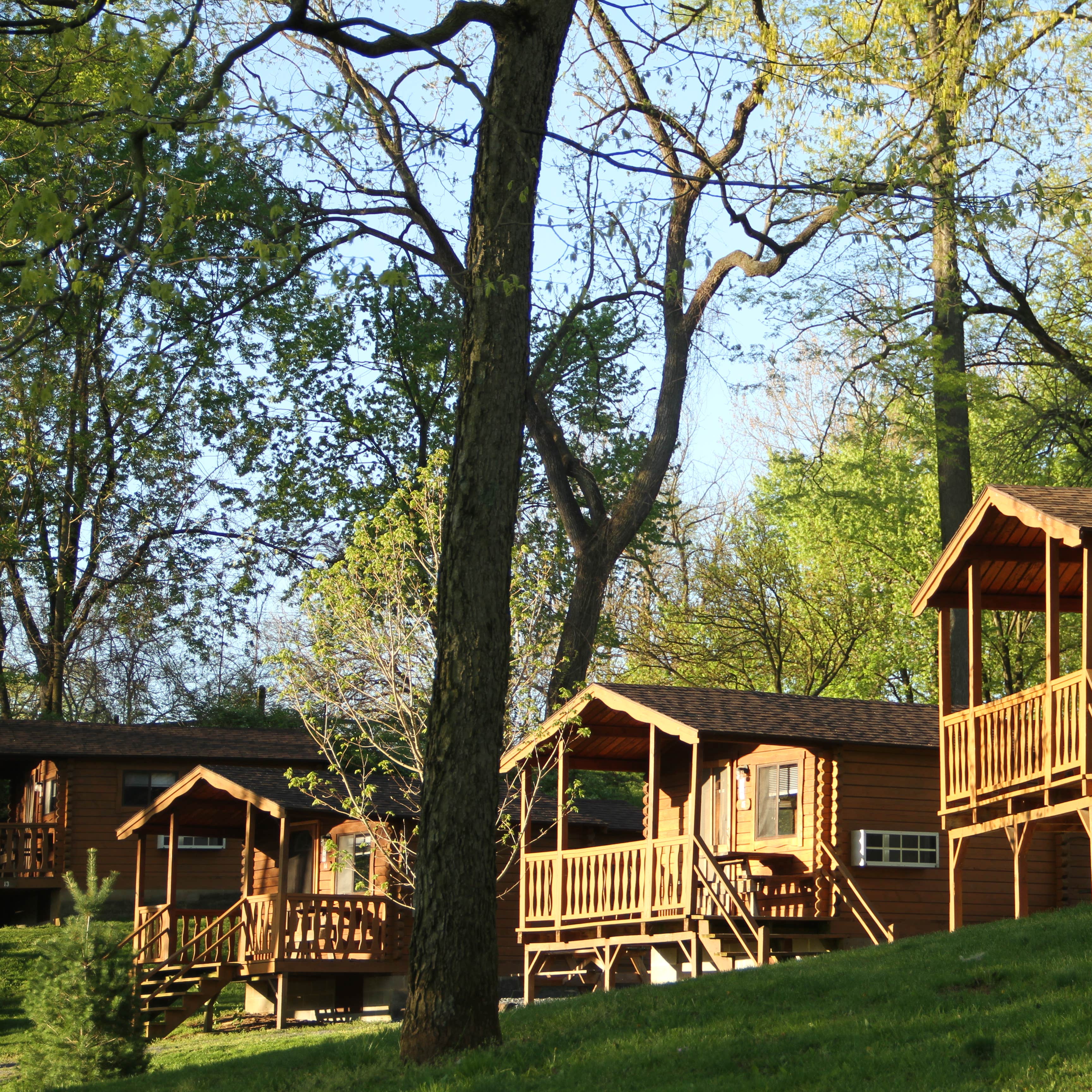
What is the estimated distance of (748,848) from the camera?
22.8m

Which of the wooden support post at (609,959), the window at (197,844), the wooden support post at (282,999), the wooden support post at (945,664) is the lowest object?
the wooden support post at (282,999)

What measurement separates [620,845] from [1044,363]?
1070 centimetres

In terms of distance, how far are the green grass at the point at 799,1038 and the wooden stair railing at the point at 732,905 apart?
5161 millimetres

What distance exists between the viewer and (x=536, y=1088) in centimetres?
964

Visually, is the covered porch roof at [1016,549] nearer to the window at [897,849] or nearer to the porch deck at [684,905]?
the window at [897,849]

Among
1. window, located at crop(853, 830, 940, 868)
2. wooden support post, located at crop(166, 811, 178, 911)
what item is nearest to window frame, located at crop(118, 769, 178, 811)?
wooden support post, located at crop(166, 811, 178, 911)

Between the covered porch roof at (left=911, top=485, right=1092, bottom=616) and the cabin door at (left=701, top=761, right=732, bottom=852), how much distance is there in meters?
5.56

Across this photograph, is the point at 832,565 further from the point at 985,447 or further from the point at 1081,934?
the point at 1081,934

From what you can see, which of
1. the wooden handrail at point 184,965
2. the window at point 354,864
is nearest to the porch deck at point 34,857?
the window at point 354,864

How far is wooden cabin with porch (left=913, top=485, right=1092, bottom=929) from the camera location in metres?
15.6

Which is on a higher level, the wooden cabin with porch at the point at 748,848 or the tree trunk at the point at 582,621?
the tree trunk at the point at 582,621

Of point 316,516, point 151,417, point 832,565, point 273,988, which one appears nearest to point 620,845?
point 273,988

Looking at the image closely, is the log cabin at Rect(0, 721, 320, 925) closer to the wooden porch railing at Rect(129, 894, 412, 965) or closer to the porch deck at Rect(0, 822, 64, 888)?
the porch deck at Rect(0, 822, 64, 888)

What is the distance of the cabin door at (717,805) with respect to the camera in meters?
23.4
